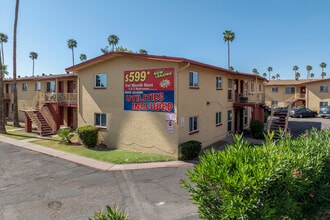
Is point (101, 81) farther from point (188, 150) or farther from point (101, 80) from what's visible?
point (188, 150)

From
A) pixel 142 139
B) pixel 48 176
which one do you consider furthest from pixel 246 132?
pixel 48 176

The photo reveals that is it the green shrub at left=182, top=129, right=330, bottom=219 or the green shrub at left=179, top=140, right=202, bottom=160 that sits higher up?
the green shrub at left=182, top=129, right=330, bottom=219

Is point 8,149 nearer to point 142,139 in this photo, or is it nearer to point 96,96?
point 96,96

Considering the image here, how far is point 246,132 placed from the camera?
24.9 m

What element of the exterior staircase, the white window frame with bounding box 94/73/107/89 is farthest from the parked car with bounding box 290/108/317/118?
the exterior staircase

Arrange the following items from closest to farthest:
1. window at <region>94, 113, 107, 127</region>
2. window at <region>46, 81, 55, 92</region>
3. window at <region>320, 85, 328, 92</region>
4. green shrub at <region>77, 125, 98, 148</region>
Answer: green shrub at <region>77, 125, 98, 148</region> < window at <region>94, 113, 107, 127</region> < window at <region>46, 81, 55, 92</region> < window at <region>320, 85, 328, 92</region>

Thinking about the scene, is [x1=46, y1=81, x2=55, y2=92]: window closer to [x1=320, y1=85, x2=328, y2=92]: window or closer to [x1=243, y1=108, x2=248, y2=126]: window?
[x1=243, y1=108, x2=248, y2=126]: window

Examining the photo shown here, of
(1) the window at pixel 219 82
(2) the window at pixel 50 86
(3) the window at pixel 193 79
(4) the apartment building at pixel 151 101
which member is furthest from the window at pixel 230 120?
(2) the window at pixel 50 86

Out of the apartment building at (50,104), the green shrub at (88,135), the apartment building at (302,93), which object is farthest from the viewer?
the apartment building at (302,93)

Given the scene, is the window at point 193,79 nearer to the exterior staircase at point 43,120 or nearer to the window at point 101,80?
the window at point 101,80

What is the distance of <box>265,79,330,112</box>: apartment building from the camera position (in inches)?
1672

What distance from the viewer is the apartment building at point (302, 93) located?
1672 inches

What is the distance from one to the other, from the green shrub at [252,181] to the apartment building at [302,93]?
3591 cm

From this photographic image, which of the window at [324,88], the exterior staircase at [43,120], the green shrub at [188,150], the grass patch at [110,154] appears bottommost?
the grass patch at [110,154]
